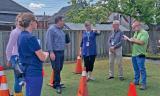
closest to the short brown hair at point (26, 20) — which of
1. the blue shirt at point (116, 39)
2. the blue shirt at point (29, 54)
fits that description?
the blue shirt at point (29, 54)

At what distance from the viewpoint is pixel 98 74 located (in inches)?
533

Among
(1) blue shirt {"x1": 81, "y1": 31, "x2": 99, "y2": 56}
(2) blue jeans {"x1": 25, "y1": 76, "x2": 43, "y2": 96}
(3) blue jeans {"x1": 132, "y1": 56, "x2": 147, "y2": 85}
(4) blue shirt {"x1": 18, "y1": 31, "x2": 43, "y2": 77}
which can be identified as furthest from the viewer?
(1) blue shirt {"x1": 81, "y1": 31, "x2": 99, "y2": 56}

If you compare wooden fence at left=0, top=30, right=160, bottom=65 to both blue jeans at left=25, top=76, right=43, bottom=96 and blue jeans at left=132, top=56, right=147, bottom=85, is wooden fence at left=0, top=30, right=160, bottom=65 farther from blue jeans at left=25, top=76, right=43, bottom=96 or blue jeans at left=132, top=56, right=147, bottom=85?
blue jeans at left=25, top=76, right=43, bottom=96

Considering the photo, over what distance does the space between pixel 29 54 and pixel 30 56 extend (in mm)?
36

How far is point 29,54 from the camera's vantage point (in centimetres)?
594

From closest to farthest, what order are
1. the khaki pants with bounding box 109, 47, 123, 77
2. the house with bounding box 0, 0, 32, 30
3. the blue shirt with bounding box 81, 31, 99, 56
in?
the blue shirt with bounding box 81, 31, 99, 56
the khaki pants with bounding box 109, 47, 123, 77
the house with bounding box 0, 0, 32, 30

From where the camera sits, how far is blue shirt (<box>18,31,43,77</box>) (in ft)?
19.2

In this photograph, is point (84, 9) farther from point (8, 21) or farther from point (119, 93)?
point (119, 93)

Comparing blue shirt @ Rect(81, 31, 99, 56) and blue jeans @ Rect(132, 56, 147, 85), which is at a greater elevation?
blue shirt @ Rect(81, 31, 99, 56)

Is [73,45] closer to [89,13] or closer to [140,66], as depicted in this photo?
[89,13]

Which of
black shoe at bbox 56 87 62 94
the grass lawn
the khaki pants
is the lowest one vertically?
the grass lawn

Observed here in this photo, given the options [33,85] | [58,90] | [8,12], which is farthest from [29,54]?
[8,12]

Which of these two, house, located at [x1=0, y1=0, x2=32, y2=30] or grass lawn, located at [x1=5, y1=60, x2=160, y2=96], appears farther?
house, located at [x1=0, y1=0, x2=32, y2=30]

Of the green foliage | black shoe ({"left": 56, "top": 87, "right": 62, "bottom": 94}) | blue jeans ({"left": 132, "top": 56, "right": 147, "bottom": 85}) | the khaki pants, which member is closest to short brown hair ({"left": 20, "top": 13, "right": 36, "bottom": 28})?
black shoe ({"left": 56, "top": 87, "right": 62, "bottom": 94})
